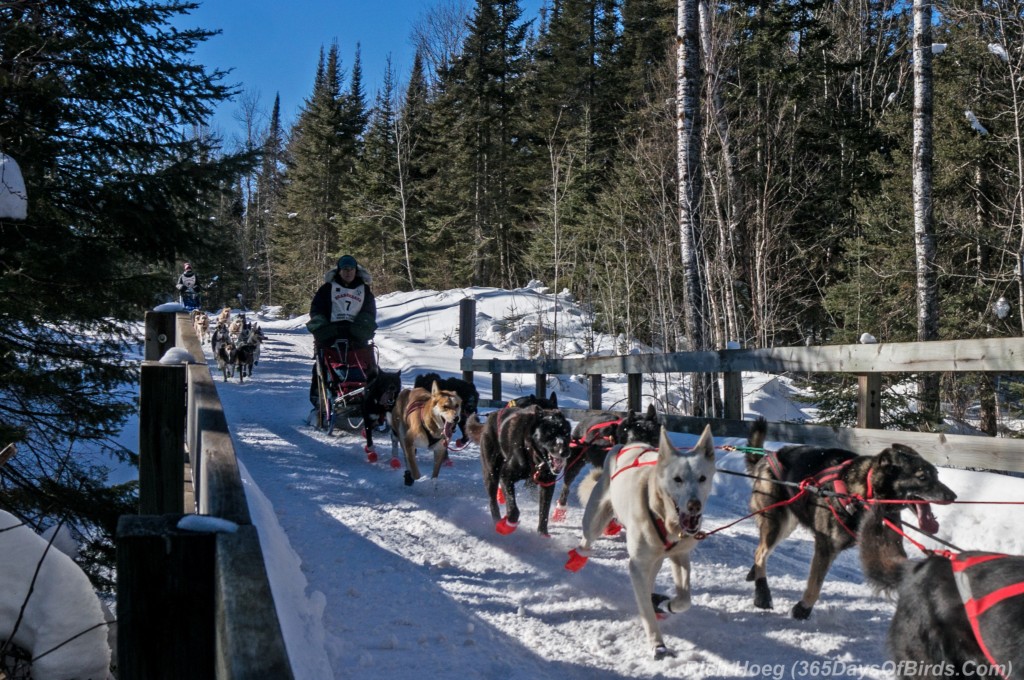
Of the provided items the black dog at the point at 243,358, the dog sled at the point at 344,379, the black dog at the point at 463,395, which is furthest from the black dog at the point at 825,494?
the black dog at the point at 243,358

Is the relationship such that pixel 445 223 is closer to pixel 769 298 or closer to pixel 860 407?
pixel 769 298

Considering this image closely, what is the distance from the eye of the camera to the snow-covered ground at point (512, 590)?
153 inches

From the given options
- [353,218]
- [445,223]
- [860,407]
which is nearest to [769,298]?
[860,407]

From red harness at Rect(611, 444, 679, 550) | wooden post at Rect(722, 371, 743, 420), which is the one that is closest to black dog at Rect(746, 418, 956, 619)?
red harness at Rect(611, 444, 679, 550)

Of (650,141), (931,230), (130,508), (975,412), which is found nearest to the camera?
(130,508)

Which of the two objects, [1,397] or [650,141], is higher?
[650,141]

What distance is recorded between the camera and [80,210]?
7.33 meters

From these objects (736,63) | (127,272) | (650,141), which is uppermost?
(736,63)

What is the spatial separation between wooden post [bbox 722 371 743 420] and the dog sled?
461 centimetres

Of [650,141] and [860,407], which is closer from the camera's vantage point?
[860,407]

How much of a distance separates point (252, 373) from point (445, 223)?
17470 mm

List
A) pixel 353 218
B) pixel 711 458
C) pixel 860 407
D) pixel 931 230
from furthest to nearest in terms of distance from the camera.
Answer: pixel 353 218
pixel 931 230
pixel 860 407
pixel 711 458

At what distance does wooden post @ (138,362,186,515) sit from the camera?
13.3 feet

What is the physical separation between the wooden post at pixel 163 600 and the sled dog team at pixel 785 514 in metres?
2.26
